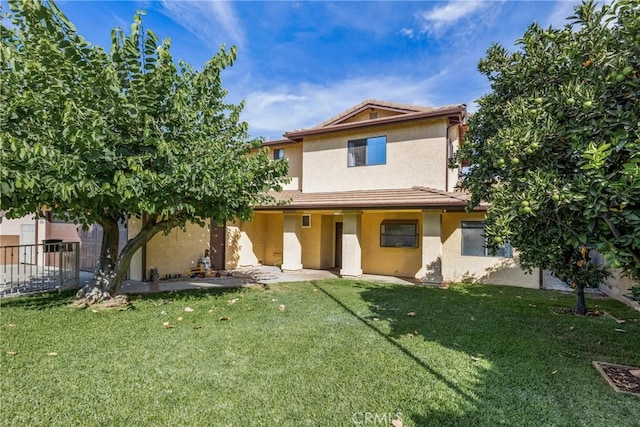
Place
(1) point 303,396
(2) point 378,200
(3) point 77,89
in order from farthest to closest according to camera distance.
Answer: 1. (2) point 378,200
2. (3) point 77,89
3. (1) point 303,396

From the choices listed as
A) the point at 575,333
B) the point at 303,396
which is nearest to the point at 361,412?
the point at 303,396

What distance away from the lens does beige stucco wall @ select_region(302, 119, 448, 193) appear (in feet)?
42.9

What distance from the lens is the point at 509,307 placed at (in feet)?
29.2

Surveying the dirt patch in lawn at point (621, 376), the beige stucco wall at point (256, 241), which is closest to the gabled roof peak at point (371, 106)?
the beige stucco wall at point (256, 241)

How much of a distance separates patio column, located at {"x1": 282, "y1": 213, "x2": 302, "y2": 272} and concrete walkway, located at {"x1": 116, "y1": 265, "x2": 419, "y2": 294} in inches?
15.4

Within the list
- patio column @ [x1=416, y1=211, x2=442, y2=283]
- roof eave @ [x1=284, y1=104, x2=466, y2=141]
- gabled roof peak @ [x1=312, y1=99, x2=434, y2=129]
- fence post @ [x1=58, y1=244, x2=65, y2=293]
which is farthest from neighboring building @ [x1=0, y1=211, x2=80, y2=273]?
patio column @ [x1=416, y1=211, x2=442, y2=283]

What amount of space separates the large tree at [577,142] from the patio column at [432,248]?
739 centimetres

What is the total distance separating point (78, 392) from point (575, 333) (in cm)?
868

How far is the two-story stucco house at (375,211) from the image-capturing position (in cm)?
1248

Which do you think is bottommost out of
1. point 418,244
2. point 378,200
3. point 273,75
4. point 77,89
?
point 418,244

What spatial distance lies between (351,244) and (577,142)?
1028cm

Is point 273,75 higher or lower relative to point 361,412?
higher

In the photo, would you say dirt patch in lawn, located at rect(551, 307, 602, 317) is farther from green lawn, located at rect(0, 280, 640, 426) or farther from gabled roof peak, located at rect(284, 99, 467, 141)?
gabled roof peak, located at rect(284, 99, 467, 141)

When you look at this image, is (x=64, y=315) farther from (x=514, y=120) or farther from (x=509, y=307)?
(x=509, y=307)
